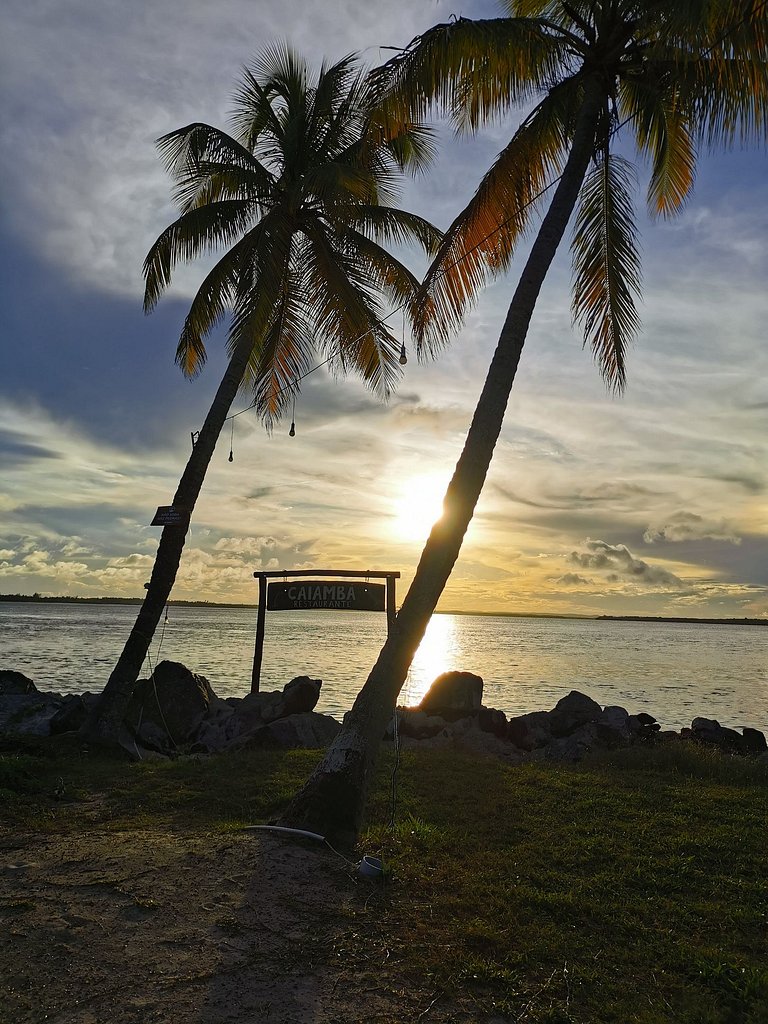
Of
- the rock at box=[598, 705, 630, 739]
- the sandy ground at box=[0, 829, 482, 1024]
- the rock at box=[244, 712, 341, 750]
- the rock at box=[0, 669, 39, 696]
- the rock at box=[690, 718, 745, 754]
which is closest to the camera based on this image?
the sandy ground at box=[0, 829, 482, 1024]

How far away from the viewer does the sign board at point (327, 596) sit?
13062 mm

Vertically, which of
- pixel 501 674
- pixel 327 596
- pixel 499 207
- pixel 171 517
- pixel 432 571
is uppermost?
pixel 499 207

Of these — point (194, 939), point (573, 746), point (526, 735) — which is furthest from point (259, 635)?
point (194, 939)

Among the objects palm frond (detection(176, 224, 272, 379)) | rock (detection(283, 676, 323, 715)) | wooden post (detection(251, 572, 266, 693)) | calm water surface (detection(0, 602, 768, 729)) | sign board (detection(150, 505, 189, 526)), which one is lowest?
calm water surface (detection(0, 602, 768, 729))

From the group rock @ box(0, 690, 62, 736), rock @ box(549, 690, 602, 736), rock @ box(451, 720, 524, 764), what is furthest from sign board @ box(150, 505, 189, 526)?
rock @ box(549, 690, 602, 736)

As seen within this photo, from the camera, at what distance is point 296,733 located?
11258 mm

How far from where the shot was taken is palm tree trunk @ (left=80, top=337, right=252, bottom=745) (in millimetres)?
10250

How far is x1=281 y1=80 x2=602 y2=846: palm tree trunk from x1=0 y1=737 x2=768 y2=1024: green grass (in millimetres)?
485

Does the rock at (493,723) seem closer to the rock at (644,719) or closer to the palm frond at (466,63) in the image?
the rock at (644,719)

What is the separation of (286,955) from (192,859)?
149cm

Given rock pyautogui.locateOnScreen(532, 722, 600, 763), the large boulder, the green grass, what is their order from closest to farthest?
the green grass < rock pyautogui.locateOnScreen(532, 722, 600, 763) < the large boulder

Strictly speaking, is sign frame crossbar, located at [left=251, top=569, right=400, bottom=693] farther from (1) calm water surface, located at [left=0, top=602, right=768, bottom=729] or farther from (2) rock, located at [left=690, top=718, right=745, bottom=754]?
(2) rock, located at [left=690, top=718, right=745, bottom=754]

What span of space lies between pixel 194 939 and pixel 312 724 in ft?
25.0

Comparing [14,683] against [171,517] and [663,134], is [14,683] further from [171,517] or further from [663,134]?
[663,134]
